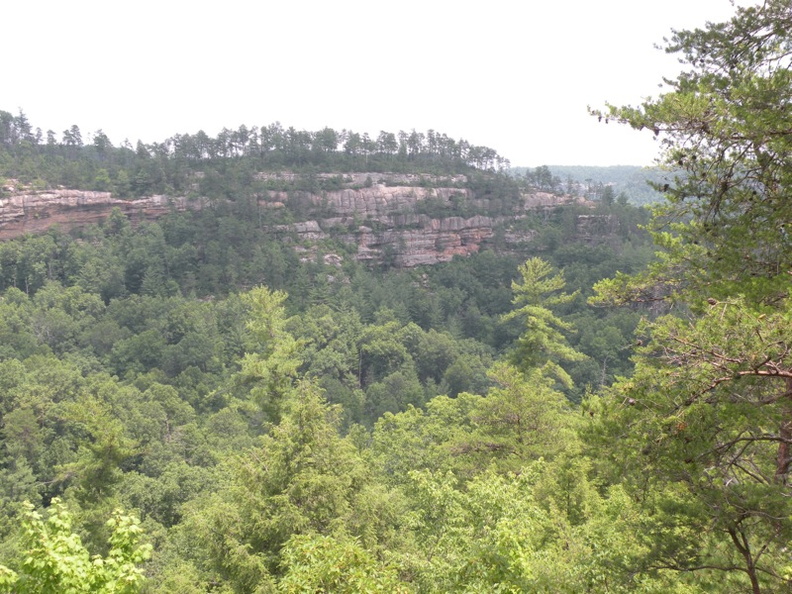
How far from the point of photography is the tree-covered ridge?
58.8 meters

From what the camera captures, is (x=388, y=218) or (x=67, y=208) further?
(x=388, y=218)

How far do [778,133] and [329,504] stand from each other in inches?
322

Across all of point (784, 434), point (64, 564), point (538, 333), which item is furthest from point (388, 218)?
point (64, 564)

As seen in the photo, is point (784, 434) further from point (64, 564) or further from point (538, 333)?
point (538, 333)

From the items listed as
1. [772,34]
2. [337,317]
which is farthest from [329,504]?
[337,317]

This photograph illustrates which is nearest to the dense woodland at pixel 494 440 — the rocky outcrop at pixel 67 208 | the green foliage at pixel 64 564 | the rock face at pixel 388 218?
the green foliage at pixel 64 564

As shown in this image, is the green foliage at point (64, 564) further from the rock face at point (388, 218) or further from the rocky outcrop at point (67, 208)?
Answer: the rocky outcrop at point (67, 208)

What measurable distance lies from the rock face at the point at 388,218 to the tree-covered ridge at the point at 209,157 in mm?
2512

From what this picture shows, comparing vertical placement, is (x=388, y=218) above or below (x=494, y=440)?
above

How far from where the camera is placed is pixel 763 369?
4242mm

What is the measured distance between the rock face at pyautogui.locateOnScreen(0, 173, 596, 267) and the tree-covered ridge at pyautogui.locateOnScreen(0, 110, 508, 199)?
251cm

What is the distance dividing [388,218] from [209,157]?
965 inches

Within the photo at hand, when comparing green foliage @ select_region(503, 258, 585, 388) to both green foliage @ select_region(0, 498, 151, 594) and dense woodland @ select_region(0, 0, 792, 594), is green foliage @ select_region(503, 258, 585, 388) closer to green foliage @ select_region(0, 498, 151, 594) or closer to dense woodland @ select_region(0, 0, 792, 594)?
dense woodland @ select_region(0, 0, 792, 594)

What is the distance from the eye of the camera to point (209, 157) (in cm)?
6756
